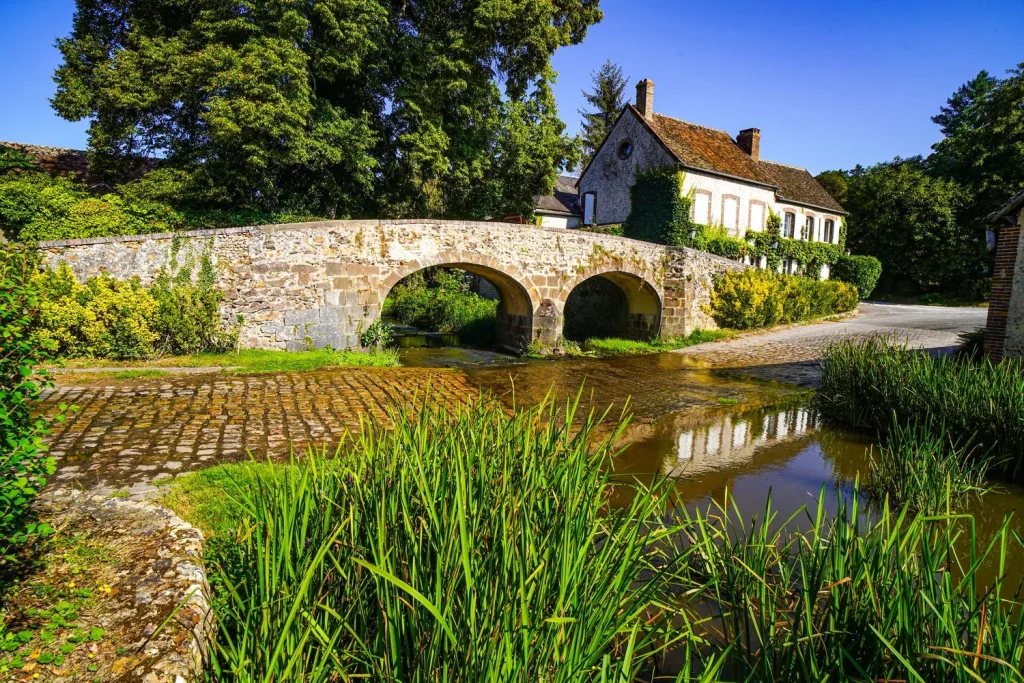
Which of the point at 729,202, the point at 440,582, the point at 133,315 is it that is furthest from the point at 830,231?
the point at 440,582

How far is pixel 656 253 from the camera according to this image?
16.2 metres

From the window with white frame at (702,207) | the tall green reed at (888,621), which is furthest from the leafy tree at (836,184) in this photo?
the tall green reed at (888,621)

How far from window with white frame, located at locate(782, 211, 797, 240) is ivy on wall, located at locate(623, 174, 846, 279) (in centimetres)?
73

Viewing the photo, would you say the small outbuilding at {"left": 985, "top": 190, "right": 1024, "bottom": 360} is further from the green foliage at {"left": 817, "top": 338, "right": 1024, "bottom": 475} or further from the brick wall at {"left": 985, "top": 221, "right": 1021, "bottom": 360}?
the green foliage at {"left": 817, "top": 338, "right": 1024, "bottom": 475}

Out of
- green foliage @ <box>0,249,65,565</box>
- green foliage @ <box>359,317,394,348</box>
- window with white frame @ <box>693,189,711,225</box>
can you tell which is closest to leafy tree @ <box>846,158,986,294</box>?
window with white frame @ <box>693,189,711,225</box>

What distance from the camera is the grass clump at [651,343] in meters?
15.3

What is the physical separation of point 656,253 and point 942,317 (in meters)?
12.5

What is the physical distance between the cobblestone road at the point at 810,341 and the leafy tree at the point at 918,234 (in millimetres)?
7007

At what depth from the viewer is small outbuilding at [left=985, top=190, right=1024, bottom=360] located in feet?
29.7

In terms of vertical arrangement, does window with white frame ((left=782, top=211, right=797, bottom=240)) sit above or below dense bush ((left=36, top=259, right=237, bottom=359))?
above

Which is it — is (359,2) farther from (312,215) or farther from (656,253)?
(656,253)

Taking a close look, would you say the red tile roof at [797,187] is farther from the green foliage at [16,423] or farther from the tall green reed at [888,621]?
the green foliage at [16,423]

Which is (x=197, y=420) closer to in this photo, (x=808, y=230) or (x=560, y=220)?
(x=560, y=220)

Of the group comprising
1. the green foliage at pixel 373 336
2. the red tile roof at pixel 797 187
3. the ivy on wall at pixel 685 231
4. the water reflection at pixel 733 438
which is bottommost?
the water reflection at pixel 733 438
